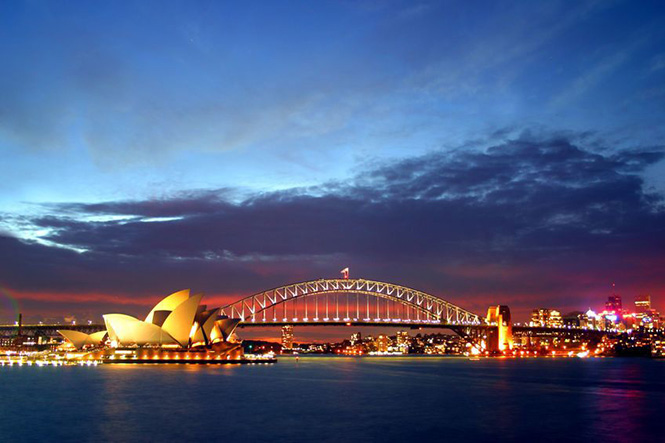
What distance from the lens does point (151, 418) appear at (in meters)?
38.7

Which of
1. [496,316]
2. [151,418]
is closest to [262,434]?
[151,418]

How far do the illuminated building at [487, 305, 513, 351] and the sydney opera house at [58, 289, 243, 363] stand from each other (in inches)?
2524

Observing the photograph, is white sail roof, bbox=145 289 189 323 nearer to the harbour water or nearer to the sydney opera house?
the sydney opera house

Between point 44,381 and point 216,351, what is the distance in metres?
44.4

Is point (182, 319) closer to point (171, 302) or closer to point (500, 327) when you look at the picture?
point (171, 302)

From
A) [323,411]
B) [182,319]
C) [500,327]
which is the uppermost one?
[182,319]

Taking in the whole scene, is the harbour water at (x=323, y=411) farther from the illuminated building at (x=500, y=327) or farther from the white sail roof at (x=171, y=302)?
the illuminated building at (x=500, y=327)

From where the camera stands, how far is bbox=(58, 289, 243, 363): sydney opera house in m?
98.8

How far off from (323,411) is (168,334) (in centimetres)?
6352

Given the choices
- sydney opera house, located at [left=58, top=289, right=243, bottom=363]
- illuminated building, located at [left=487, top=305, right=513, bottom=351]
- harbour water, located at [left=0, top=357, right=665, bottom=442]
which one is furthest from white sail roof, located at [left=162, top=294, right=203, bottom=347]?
illuminated building, located at [left=487, top=305, right=513, bottom=351]

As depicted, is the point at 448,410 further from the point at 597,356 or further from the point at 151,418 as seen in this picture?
the point at 597,356

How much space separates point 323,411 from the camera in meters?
42.8

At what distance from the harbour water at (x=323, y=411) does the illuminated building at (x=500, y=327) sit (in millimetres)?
76953

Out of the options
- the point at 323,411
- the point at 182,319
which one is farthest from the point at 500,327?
the point at 323,411
